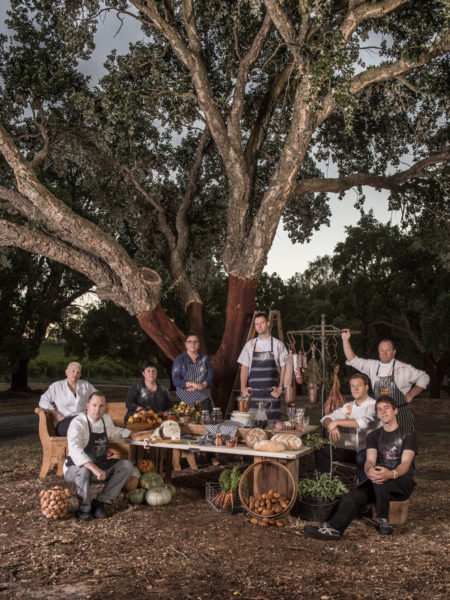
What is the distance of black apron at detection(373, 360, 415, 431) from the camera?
21.8 ft

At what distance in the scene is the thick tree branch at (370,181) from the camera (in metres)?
11.0

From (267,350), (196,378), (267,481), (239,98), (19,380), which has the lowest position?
(267,481)

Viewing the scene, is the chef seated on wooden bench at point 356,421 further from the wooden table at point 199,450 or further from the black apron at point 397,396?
the wooden table at point 199,450

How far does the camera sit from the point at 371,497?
5855 mm

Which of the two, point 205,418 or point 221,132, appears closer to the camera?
point 205,418

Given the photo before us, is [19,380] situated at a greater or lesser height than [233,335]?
lesser

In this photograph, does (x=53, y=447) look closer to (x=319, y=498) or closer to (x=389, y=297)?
(x=319, y=498)

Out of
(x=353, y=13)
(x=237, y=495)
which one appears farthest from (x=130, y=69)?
(x=237, y=495)

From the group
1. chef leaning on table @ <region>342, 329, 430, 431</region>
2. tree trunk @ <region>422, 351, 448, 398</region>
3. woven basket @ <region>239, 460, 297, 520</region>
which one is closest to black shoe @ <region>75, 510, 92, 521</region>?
woven basket @ <region>239, 460, 297, 520</region>

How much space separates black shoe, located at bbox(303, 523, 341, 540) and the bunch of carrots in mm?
1010

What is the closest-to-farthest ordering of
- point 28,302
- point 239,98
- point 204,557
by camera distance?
1. point 204,557
2. point 239,98
3. point 28,302

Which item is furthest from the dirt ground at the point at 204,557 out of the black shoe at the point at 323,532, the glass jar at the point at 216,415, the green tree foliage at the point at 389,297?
the green tree foliage at the point at 389,297

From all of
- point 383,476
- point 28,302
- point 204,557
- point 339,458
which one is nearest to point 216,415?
point 339,458

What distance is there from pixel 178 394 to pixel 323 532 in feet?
11.1
